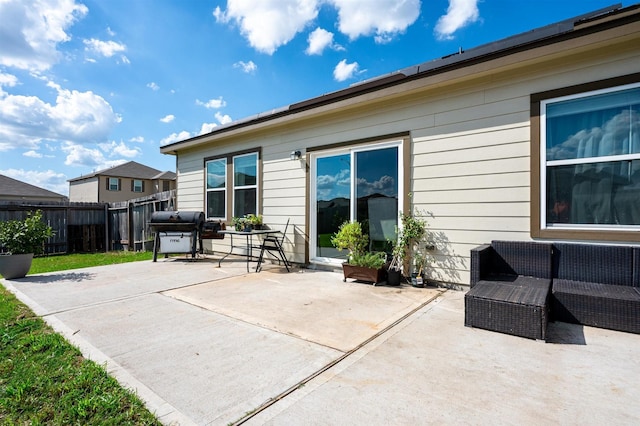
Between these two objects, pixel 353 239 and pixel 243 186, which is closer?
pixel 353 239

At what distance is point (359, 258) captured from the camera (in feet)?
15.0

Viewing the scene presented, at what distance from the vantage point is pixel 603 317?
2.74 metres

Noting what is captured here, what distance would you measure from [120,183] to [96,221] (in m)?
19.4

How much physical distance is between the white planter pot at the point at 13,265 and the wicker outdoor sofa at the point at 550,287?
6605 millimetres

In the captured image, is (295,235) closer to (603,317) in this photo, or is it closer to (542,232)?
(542,232)

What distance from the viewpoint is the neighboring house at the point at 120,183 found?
25.6 metres

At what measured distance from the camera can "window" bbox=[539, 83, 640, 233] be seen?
3.18 metres

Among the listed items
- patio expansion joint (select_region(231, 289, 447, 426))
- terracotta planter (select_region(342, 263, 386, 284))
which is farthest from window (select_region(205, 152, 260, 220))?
patio expansion joint (select_region(231, 289, 447, 426))

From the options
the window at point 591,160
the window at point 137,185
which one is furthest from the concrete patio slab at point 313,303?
the window at point 137,185

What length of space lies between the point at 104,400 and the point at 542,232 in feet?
14.1

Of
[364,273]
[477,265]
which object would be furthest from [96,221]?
[477,265]

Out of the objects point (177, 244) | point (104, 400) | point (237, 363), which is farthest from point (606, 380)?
point (177, 244)

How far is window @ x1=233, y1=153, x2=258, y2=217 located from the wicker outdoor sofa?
4.80 metres

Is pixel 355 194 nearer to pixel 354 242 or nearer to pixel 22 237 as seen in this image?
pixel 354 242
